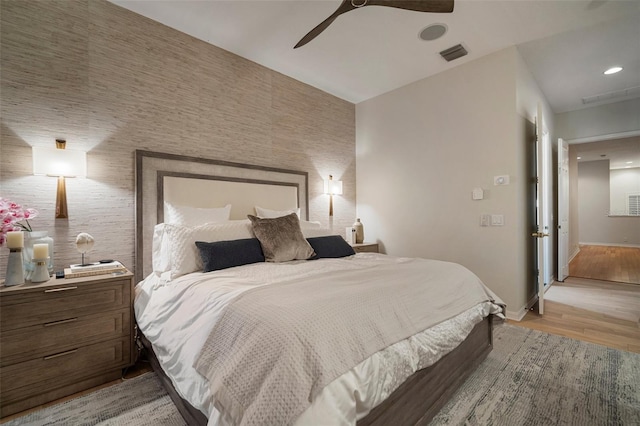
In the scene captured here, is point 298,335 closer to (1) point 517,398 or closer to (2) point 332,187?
(1) point 517,398

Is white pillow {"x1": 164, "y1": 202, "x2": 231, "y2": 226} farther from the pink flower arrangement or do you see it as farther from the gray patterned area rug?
the gray patterned area rug

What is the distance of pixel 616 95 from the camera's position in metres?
4.13

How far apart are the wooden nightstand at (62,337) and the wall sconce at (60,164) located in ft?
2.27

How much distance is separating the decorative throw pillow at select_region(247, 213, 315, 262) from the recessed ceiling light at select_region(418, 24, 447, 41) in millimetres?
2290

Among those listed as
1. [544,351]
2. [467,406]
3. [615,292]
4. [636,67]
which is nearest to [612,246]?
[615,292]

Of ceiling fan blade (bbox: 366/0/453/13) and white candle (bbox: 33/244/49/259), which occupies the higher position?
ceiling fan blade (bbox: 366/0/453/13)

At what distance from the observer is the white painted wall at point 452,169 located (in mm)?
3080

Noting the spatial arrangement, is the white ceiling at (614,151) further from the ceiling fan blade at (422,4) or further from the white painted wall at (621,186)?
the ceiling fan blade at (422,4)

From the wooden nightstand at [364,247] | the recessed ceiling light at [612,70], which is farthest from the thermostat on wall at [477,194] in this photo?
the recessed ceiling light at [612,70]

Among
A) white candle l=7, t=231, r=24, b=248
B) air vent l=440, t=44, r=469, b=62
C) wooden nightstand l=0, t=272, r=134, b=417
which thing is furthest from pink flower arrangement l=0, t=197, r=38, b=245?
air vent l=440, t=44, r=469, b=62

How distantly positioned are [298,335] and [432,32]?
10.1ft

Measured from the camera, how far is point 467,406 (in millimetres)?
1678

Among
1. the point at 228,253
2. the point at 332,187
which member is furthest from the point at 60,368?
the point at 332,187

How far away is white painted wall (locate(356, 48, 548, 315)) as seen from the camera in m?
3.08
